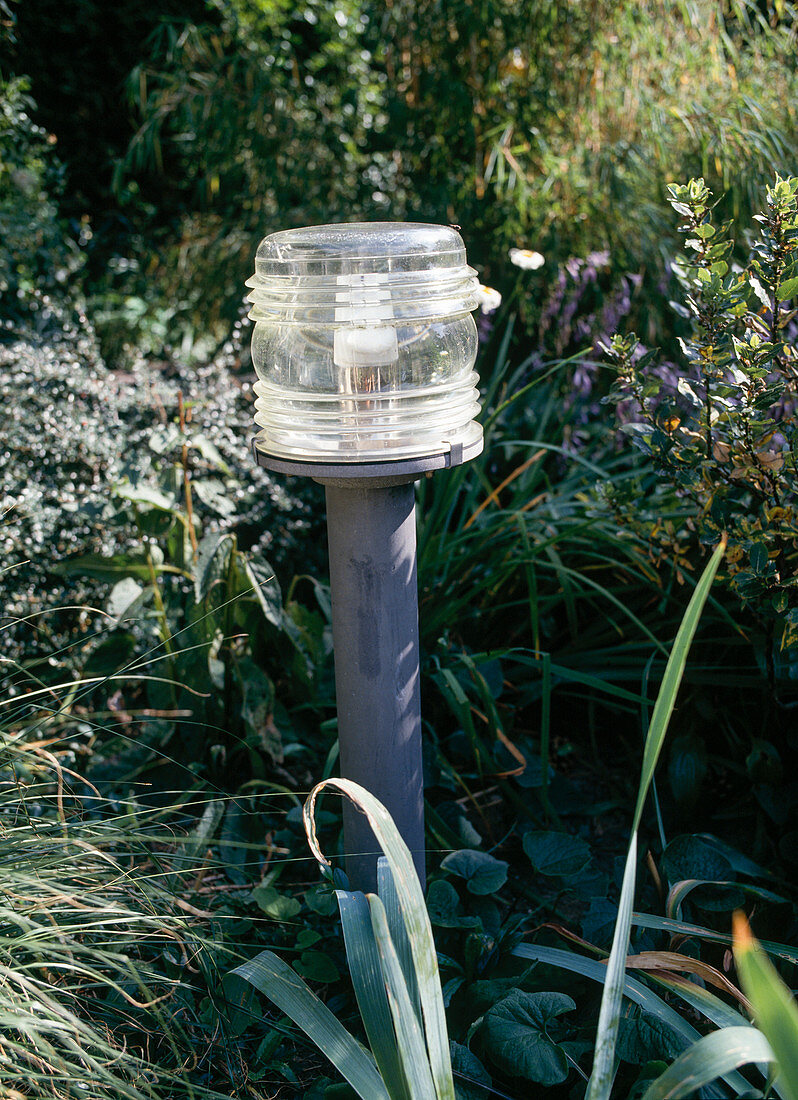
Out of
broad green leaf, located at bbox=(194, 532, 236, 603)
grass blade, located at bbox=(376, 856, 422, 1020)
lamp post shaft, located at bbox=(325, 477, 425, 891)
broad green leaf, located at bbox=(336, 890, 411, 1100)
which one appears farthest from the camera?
broad green leaf, located at bbox=(194, 532, 236, 603)

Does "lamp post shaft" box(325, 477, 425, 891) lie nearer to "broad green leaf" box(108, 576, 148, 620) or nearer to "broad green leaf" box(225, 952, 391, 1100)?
"broad green leaf" box(225, 952, 391, 1100)

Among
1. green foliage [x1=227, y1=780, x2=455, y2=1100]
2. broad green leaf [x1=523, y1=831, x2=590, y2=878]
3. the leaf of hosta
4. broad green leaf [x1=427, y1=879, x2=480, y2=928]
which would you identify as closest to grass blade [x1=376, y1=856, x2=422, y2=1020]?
green foliage [x1=227, y1=780, x2=455, y2=1100]

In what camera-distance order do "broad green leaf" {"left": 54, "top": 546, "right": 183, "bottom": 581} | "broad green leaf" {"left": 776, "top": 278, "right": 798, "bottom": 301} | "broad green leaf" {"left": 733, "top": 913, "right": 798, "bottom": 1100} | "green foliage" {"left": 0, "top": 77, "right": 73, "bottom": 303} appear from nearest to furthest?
1. "broad green leaf" {"left": 733, "top": 913, "right": 798, "bottom": 1100}
2. "broad green leaf" {"left": 776, "top": 278, "right": 798, "bottom": 301}
3. "broad green leaf" {"left": 54, "top": 546, "right": 183, "bottom": 581}
4. "green foliage" {"left": 0, "top": 77, "right": 73, "bottom": 303}

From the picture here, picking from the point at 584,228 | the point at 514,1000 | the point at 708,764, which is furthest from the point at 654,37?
the point at 514,1000

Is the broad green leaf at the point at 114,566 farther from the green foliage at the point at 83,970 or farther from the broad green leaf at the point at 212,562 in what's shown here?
the green foliage at the point at 83,970

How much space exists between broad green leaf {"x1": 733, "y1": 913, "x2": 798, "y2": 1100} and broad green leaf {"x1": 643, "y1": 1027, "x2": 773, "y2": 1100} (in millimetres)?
108

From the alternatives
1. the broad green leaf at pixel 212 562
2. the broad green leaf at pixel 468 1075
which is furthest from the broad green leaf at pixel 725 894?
the broad green leaf at pixel 212 562

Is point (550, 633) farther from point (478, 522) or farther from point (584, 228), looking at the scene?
point (584, 228)

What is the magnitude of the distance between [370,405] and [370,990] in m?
0.68

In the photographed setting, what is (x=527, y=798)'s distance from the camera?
1.80 meters

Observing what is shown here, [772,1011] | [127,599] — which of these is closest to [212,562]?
[127,599]

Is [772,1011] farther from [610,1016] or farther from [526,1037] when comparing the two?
[526,1037]

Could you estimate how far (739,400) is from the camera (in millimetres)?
1483

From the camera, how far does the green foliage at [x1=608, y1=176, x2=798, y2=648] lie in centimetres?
136
